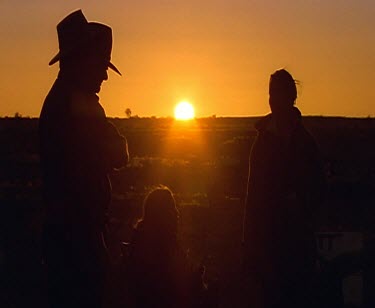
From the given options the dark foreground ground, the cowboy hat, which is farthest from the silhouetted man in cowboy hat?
the dark foreground ground

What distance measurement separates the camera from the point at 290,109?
689 centimetres

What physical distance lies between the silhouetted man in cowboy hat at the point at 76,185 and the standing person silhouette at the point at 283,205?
162 cm

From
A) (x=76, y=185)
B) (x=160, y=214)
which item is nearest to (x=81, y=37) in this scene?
(x=76, y=185)

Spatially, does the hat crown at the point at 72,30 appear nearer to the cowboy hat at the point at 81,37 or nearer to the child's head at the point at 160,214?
the cowboy hat at the point at 81,37

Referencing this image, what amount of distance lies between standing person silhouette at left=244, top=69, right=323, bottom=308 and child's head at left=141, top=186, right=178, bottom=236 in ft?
1.80

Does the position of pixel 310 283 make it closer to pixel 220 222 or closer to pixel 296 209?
pixel 296 209

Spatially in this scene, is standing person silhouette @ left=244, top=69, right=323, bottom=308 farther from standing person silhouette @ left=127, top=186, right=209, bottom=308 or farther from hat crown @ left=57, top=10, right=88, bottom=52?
hat crown @ left=57, top=10, right=88, bottom=52

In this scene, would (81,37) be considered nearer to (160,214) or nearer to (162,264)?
(160,214)

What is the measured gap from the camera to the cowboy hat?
551 centimetres

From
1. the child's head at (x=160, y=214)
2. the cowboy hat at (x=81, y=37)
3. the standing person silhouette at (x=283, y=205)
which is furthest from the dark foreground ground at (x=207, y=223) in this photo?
the cowboy hat at (x=81, y=37)

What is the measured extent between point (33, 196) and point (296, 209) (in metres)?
14.7

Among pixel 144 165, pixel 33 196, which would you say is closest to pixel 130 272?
pixel 33 196

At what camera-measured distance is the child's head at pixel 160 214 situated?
6547 millimetres

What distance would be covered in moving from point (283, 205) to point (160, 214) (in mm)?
822
